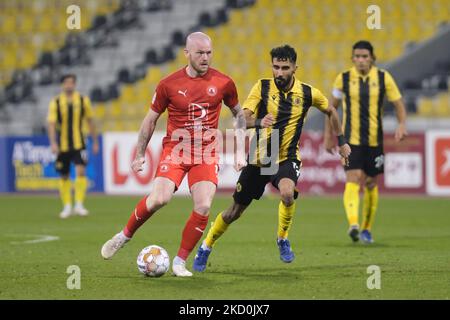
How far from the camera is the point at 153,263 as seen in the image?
343 inches

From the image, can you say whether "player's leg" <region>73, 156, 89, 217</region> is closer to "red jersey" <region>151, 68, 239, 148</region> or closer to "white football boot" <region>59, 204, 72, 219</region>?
"white football boot" <region>59, 204, 72, 219</region>

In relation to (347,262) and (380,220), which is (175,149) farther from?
(380,220)

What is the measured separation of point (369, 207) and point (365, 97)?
139 cm

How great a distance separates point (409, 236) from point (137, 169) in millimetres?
5295

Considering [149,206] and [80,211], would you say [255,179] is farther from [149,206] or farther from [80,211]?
[80,211]

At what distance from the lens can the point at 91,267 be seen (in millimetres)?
9656

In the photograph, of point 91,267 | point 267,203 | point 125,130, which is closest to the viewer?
point 91,267

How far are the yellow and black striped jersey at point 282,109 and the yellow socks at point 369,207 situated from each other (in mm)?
2656

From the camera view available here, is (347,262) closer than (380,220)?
Yes

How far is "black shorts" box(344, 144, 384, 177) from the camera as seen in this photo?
482 inches

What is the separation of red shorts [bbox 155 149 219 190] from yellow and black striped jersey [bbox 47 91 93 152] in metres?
7.94

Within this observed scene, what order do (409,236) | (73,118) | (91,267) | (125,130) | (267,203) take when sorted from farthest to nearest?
(125,130)
(267,203)
(73,118)
(409,236)
(91,267)

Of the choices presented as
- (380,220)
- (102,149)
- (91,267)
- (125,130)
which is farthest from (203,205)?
(125,130)

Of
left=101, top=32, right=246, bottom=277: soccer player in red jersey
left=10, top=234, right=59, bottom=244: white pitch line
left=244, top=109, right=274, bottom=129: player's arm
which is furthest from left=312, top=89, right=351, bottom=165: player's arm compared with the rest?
left=10, top=234, right=59, bottom=244: white pitch line
